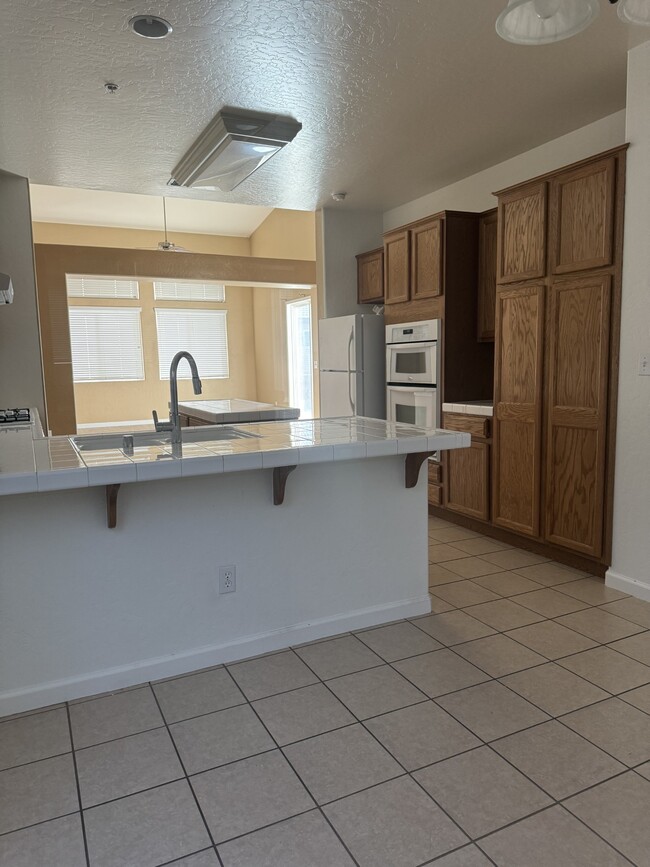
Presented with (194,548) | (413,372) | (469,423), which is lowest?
(194,548)

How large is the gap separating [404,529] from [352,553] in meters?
0.29

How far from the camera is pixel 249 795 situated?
1627 millimetres

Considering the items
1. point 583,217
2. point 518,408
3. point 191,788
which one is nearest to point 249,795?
point 191,788

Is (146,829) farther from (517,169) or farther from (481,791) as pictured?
(517,169)

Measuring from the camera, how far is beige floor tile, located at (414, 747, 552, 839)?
1.52m

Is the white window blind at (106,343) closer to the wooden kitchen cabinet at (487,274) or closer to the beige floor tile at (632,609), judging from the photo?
the wooden kitchen cabinet at (487,274)

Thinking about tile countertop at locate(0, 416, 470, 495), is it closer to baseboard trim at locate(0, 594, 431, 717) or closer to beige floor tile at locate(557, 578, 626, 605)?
baseboard trim at locate(0, 594, 431, 717)

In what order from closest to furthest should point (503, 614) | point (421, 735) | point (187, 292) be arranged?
point (421, 735)
point (503, 614)
point (187, 292)

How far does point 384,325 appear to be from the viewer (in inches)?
196

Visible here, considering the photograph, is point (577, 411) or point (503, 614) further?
point (577, 411)

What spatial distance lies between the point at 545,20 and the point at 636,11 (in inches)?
9.8

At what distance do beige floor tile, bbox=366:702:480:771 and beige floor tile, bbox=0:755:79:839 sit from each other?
0.92 m

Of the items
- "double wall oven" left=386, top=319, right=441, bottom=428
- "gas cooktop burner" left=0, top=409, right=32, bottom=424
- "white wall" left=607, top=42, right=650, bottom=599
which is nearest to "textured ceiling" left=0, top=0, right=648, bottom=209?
"white wall" left=607, top=42, right=650, bottom=599

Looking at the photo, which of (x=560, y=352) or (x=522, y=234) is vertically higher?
(x=522, y=234)
